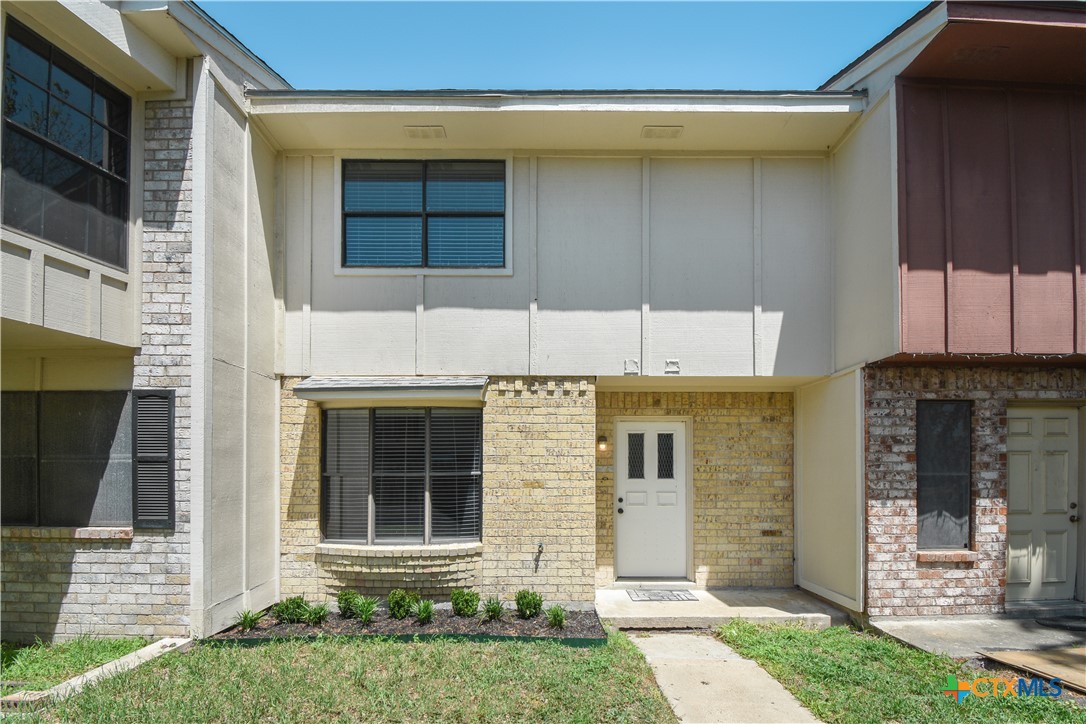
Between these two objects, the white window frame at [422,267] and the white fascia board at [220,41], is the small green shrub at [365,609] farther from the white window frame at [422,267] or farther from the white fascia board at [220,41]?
the white fascia board at [220,41]

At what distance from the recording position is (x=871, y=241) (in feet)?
24.0

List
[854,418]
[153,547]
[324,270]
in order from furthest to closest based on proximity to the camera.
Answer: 1. [324,270]
2. [854,418]
3. [153,547]

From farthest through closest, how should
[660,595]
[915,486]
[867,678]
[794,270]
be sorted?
1. [660,595]
2. [794,270]
3. [915,486]
4. [867,678]

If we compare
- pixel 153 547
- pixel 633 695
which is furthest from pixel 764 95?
pixel 153 547

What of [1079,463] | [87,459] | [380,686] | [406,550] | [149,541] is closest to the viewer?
[380,686]

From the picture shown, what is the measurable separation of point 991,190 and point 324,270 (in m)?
7.03

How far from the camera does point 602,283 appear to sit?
8164 millimetres

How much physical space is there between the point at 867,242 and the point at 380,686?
20.5ft

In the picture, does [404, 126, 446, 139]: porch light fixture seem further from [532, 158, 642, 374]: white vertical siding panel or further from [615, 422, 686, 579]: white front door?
[615, 422, 686, 579]: white front door

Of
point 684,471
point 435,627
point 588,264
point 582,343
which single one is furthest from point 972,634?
point 588,264

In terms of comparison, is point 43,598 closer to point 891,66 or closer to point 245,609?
point 245,609

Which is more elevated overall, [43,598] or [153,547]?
[153,547]

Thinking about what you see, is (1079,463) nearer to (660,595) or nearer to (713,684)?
(660,595)

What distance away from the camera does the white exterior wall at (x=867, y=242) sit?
6.94 meters
